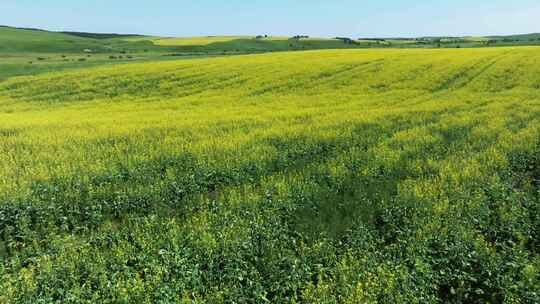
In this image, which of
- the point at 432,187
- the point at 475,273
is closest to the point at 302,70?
the point at 432,187

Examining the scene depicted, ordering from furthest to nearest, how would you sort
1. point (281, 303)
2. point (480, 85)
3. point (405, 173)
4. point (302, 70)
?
point (302, 70)
point (480, 85)
point (405, 173)
point (281, 303)

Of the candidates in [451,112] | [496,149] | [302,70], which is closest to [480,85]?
[451,112]

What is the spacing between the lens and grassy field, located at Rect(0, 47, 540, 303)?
6.48 meters

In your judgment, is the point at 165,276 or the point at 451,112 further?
the point at 451,112

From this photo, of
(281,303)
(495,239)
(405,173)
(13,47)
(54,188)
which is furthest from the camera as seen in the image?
(13,47)

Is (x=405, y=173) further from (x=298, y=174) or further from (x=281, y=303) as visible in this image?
(x=281, y=303)

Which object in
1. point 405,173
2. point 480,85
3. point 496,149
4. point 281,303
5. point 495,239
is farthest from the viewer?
point 480,85

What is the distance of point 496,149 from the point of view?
1277 cm

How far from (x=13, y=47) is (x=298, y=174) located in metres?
90.7

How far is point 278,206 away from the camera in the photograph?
9.39m

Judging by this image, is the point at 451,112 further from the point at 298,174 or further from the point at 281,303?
the point at 281,303

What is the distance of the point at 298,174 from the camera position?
11.9m

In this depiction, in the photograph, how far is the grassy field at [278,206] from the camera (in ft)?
→ 21.2

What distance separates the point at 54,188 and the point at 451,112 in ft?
60.4
